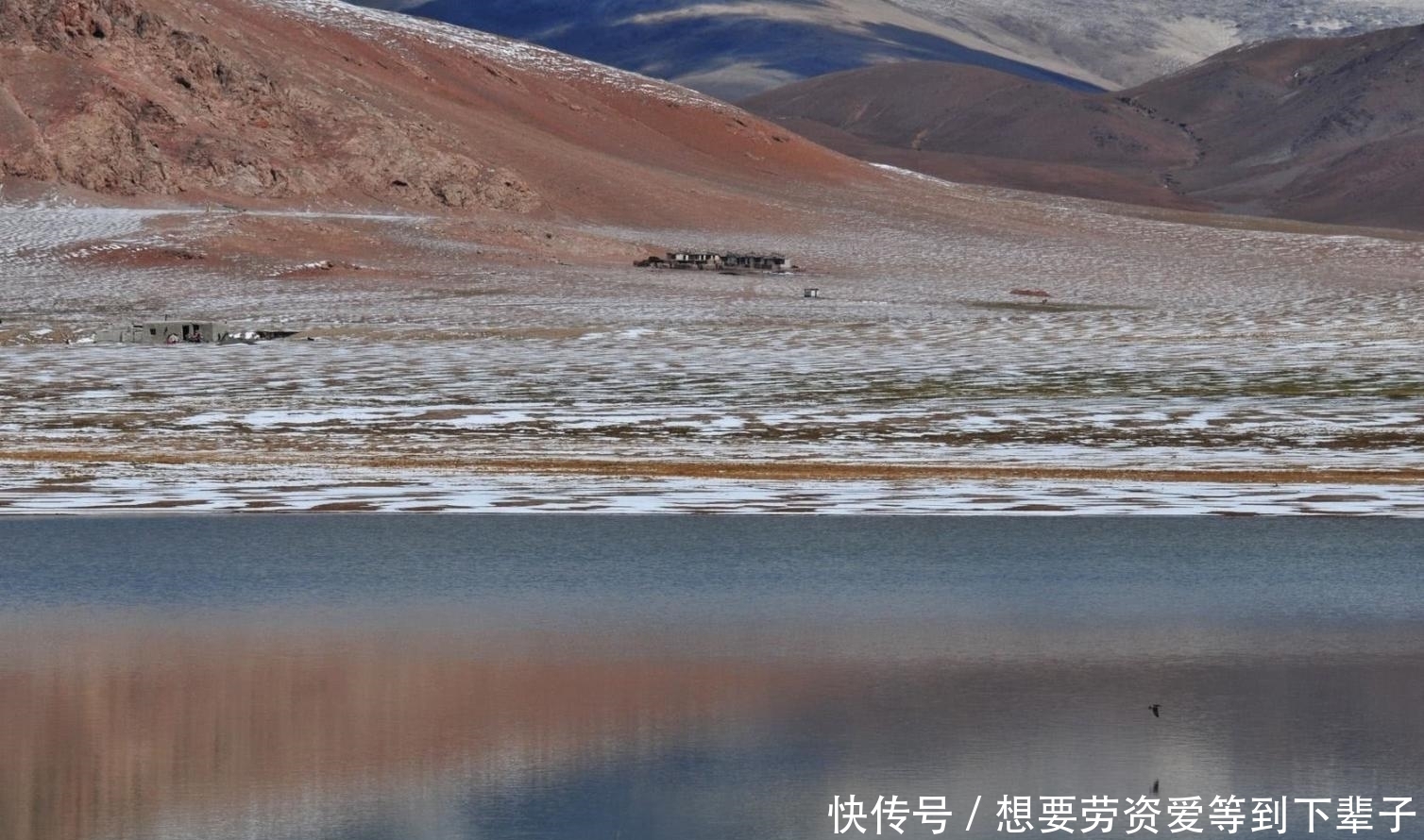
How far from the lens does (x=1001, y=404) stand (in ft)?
103

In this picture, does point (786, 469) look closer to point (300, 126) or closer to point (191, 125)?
point (191, 125)

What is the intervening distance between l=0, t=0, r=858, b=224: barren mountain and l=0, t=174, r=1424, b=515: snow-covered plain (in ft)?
40.4

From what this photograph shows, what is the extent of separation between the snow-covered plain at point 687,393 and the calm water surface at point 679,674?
2.97 m

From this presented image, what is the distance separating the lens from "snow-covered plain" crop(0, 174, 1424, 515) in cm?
2045

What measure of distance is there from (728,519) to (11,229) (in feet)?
235

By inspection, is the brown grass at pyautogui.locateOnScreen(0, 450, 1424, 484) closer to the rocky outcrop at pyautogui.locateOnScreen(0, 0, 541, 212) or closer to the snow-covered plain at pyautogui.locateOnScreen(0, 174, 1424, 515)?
the snow-covered plain at pyautogui.locateOnScreen(0, 174, 1424, 515)

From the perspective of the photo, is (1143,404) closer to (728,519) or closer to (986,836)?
(728,519)

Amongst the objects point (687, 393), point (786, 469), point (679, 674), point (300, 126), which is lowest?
point (687, 393)

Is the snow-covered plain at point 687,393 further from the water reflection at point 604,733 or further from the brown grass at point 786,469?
the water reflection at point 604,733

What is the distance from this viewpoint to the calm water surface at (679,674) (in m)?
9.05

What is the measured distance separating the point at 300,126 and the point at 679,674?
92244mm

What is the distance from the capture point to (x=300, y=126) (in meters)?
100

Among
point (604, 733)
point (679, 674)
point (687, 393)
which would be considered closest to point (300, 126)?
point (687, 393)

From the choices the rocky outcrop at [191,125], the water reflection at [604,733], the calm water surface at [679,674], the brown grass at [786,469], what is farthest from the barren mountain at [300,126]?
the water reflection at [604,733]
